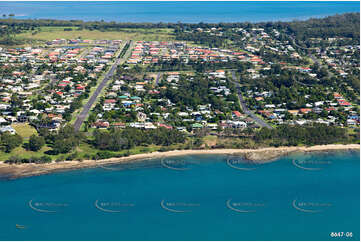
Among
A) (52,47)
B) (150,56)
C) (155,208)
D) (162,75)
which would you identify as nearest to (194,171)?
(155,208)

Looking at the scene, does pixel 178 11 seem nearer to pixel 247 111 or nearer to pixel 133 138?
pixel 247 111

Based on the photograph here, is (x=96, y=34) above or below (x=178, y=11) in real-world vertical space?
below

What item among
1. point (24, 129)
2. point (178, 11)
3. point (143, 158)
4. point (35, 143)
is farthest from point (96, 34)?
point (178, 11)

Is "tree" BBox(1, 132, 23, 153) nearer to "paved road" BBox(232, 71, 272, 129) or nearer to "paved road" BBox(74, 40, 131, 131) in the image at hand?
"paved road" BBox(74, 40, 131, 131)

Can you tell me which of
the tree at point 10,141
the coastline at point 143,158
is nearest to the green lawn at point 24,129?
the tree at point 10,141

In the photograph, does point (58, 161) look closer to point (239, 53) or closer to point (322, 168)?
point (322, 168)
